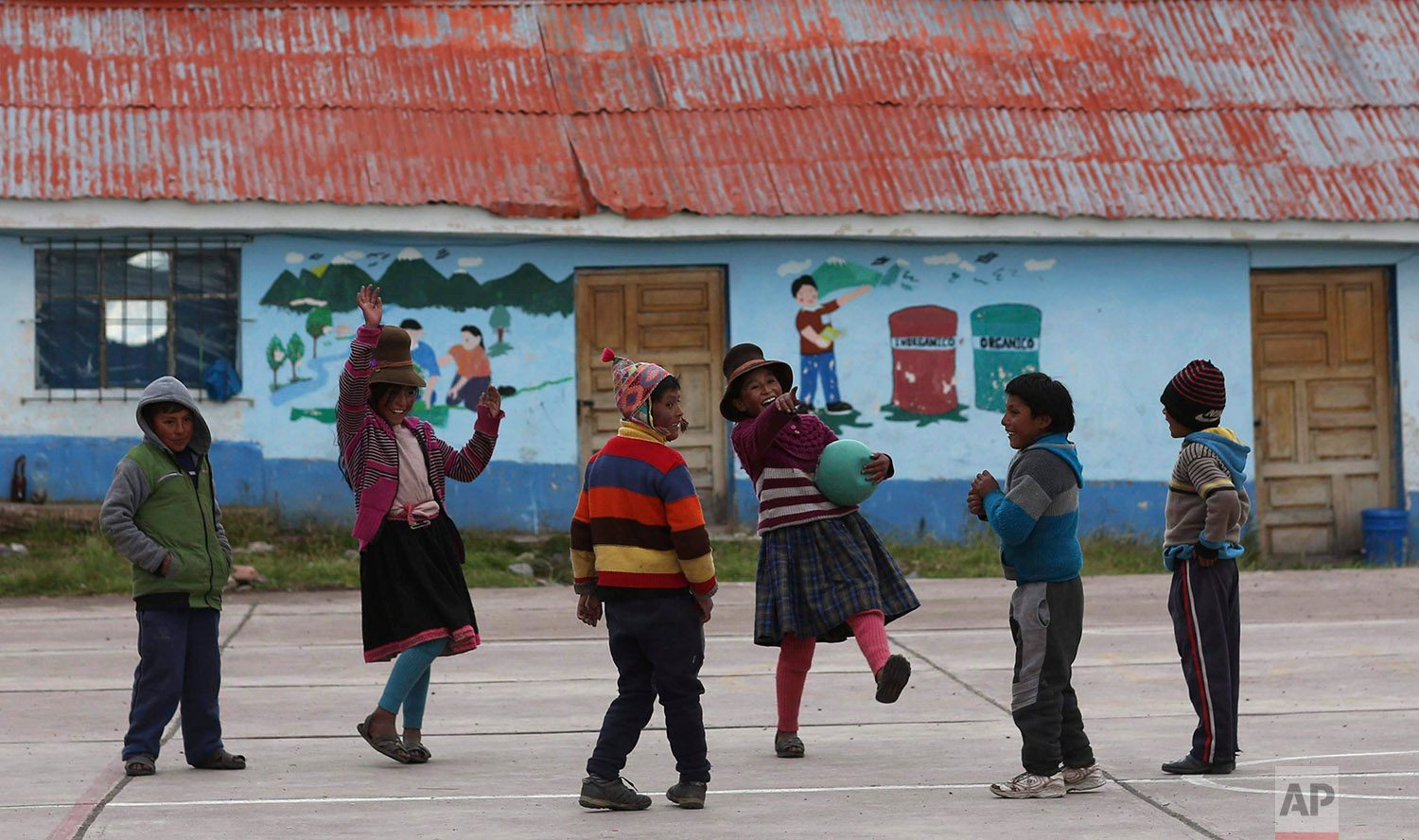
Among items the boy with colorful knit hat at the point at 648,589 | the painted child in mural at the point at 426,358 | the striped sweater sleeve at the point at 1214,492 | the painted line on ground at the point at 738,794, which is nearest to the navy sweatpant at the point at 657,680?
the boy with colorful knit hat at the point at 648,589

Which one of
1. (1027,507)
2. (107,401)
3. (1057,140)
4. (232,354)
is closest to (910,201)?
→ (1057,140)

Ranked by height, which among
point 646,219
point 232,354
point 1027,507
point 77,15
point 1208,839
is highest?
point 77,15

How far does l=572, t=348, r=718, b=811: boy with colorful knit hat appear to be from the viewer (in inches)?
217

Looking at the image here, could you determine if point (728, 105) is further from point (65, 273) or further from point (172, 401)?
point (172, 401)

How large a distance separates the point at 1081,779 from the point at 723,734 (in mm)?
1780

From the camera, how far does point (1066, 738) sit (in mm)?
5754

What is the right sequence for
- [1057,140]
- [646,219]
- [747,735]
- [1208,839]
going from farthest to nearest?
1. [1057,140]
2. [646,219]
3. [747,735]
4. [1208,839]

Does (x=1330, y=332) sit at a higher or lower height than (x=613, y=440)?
higher

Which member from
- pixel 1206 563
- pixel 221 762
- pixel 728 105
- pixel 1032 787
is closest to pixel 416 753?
pixel 221 762

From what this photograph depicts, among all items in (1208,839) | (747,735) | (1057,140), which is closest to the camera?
(1208,839)

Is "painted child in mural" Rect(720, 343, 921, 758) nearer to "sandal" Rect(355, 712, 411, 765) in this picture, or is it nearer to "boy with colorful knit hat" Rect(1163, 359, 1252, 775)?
"boy with colorful knit hat" Rect(1163, 359, 1252, 775)

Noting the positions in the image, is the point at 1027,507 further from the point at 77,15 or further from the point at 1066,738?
the point at 77,15

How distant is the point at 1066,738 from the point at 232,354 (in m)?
9.74

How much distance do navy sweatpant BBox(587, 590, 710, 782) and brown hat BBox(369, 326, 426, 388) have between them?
1.43 metres
